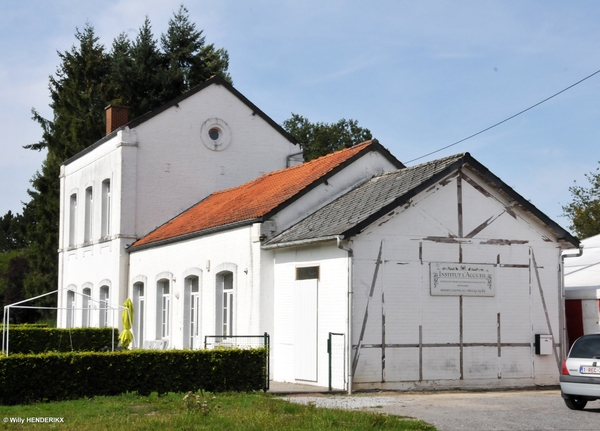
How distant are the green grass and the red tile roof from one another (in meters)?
7.07

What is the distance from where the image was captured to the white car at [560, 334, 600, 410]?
1366cm

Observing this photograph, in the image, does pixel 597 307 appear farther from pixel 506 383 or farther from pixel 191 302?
pixel 191 302

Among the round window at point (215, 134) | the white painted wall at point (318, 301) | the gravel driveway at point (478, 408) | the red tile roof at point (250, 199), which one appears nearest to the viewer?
the gravel driveway at point (478, 408)

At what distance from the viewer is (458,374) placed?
17875mm

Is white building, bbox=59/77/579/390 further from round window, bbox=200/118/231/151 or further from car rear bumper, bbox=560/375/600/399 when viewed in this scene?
round window, bbox=200/118/231/151

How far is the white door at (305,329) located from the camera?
1819 centimetres

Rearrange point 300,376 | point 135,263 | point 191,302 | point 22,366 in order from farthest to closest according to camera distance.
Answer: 1. point 135,263
2. point 191,302
3. point 300,376
4. point 22,366

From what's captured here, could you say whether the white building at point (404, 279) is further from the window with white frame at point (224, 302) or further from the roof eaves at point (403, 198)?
the window with white frame at point (224, 302)

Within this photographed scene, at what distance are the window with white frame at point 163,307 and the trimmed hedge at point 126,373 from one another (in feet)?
32.9

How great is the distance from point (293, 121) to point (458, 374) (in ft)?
132

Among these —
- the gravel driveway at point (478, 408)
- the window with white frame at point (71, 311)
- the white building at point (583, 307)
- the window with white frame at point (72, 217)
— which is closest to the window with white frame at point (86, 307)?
the window with white frame at point (71, 311)

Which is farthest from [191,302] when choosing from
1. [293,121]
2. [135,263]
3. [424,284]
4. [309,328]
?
[293,121]

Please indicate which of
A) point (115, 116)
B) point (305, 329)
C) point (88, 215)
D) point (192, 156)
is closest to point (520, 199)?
point (305, 329)

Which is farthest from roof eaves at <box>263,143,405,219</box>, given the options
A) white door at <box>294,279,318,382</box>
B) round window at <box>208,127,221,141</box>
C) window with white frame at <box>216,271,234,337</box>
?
round window at <box>208,127,221,141</box>
